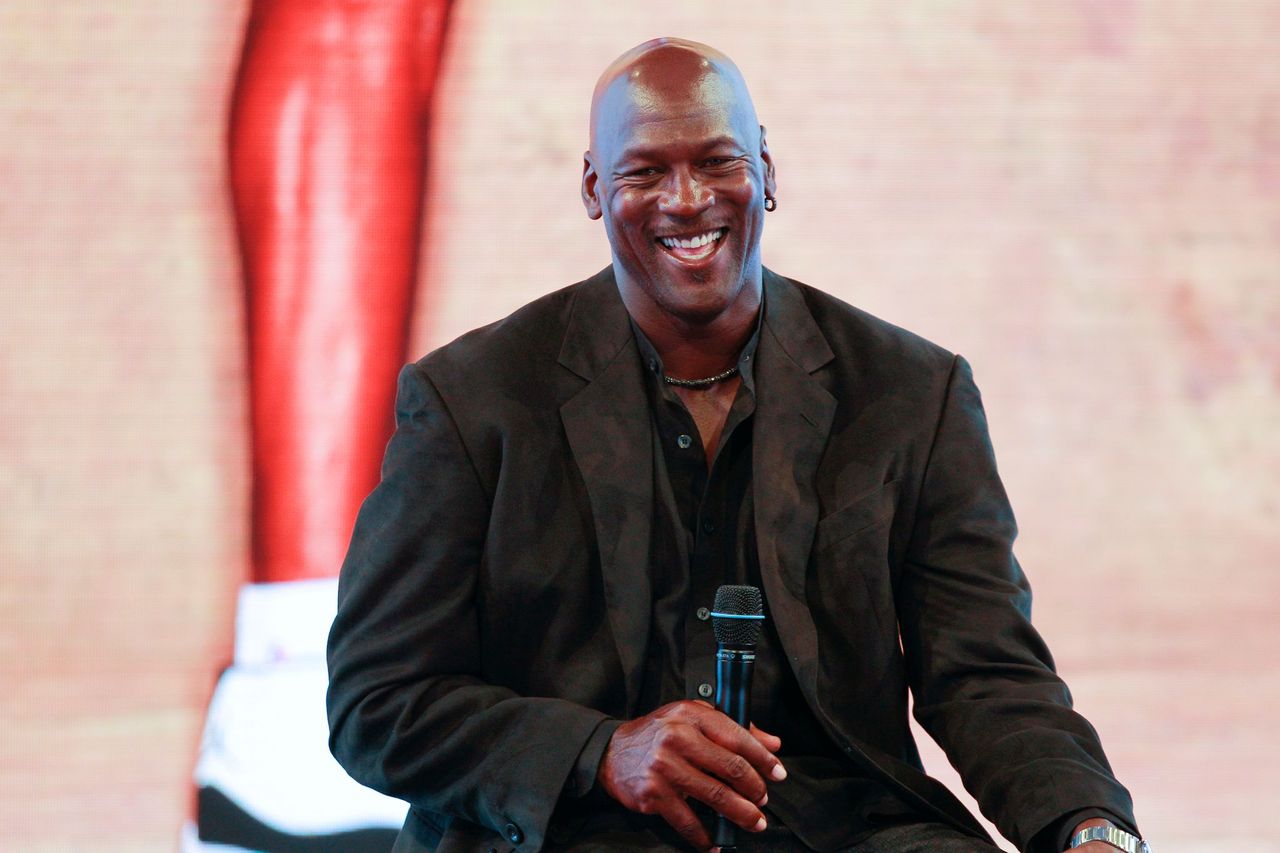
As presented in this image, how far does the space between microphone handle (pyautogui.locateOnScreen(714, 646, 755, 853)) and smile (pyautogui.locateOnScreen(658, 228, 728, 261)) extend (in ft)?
1.64

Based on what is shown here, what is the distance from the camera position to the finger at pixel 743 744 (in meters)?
1.51

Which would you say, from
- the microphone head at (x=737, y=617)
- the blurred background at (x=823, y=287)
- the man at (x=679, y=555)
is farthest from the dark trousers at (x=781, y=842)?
the blurred background at (x=823, y=287)

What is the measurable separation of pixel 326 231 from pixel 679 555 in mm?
1174

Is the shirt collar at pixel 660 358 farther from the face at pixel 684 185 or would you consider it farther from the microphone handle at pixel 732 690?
the microphone handle at pixel 732 690

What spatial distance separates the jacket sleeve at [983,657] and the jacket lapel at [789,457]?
0.45ft

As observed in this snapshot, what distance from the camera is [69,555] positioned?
103 inches

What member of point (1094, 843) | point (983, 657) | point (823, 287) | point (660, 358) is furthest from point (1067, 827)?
point (823, 287)

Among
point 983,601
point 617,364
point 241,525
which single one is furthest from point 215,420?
point 983,601

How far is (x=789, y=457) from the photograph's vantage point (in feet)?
5.95

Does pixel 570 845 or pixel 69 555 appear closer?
pixel 570 845

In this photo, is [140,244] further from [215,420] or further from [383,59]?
[383,59]

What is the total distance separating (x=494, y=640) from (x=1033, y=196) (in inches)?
57.5

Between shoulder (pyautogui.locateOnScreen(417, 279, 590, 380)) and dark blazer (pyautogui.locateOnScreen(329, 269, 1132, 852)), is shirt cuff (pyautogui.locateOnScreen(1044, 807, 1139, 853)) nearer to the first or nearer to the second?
dark blazer (pyautogui.locateOnScreen(329, 269, 1132, 852))

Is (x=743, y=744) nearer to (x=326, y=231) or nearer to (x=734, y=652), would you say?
(x=734, y=652)
